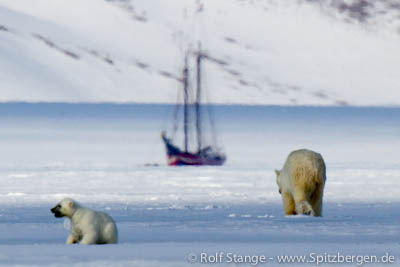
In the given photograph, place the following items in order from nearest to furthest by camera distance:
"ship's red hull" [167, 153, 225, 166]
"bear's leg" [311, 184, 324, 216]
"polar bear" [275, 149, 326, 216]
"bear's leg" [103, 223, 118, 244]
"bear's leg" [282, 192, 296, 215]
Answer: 1. "bear's leg" [103, 223, 118, 244]
2. "polar bear" [275, 149, 326, 216]
3. "bear's leg" [311, 184, 324, 216]
4. "bear's leg" [282, 192, 296, 215]
5. "ship's red hull" [167, 153, 225, 166]

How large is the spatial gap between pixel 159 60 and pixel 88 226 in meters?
162

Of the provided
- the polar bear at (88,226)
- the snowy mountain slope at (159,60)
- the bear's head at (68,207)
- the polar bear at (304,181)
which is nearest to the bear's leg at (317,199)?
the polar bear at (304,181)

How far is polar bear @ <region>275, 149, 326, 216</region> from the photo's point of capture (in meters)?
21.4

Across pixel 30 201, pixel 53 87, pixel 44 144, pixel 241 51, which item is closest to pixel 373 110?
pixel 241 51

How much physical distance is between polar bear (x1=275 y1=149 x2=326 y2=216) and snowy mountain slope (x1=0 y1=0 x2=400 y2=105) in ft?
446

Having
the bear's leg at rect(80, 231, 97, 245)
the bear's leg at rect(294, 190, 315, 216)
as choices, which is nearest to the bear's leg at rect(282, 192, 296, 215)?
the bear's leg at rect(294, 190, 315, 216)

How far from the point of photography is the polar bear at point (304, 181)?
70.2 feet

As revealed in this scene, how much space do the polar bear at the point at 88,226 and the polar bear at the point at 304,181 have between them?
4268mm

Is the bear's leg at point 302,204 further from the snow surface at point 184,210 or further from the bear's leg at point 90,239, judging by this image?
the bear's leg at point 90,239

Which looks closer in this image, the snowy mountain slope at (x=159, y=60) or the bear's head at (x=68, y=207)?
the bear's head at (x=68, y=207)

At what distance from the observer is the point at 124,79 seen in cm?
17200

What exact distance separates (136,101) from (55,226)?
145112 millimetres

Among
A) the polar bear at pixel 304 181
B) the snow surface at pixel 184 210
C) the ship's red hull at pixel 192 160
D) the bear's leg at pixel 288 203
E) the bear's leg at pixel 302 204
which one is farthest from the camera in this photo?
the ship's red hull at pixel 192 160

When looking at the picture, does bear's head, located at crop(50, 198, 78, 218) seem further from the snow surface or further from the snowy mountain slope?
the snowy mountain slope
